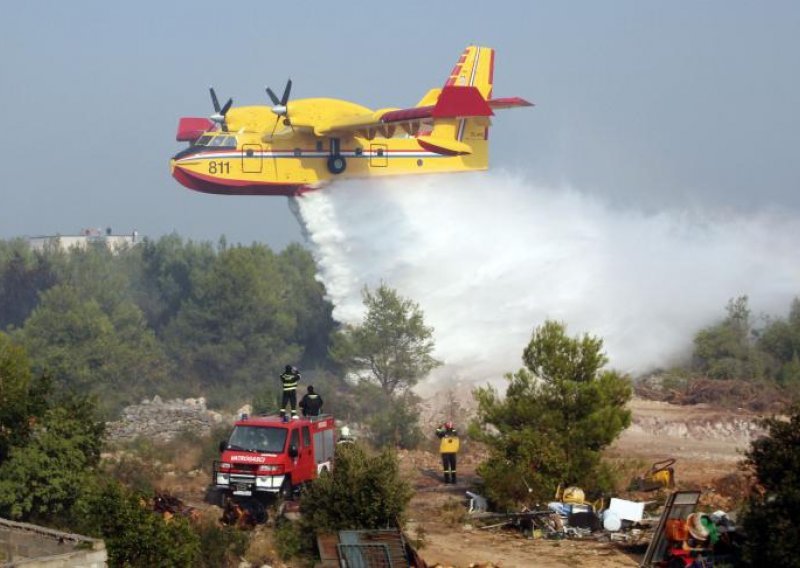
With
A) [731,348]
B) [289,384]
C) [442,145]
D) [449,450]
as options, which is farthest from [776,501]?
[731,348]

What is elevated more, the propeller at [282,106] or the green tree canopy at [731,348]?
the propeller at [282,106]

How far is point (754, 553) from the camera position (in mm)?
14297

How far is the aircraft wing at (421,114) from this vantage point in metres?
38.8

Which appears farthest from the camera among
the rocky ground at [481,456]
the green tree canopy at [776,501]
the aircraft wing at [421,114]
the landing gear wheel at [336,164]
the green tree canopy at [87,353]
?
the green tree canopy at [87,353]

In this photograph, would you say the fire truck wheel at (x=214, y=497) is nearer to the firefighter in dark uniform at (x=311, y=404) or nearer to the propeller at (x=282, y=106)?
the firefighter in dark uniform at (x=311, y=404)

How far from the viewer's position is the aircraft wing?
38844mm

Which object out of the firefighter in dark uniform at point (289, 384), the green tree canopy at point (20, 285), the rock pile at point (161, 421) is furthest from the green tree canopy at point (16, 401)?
the green tree canopy at point (20, 285)

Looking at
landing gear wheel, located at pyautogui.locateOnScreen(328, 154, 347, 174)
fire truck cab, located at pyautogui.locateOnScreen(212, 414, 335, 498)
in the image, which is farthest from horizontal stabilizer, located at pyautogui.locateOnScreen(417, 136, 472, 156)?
fire truck cab, located at pyautogui.locateOnScreen(212, 414, 335, 498)

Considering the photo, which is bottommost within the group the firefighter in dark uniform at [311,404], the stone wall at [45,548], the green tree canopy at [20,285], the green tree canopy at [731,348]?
the stone wall at [45,548]

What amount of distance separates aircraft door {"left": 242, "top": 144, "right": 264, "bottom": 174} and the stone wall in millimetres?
24902

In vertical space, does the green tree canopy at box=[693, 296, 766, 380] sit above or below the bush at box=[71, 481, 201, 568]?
above

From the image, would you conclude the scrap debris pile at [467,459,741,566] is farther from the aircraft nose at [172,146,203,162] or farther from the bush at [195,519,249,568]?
the aircraft nose at [172,146,203,162]

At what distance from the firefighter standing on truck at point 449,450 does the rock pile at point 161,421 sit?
1066 centimetres

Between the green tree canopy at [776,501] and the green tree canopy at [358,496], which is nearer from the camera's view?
the green tree canopy at [776,501]
